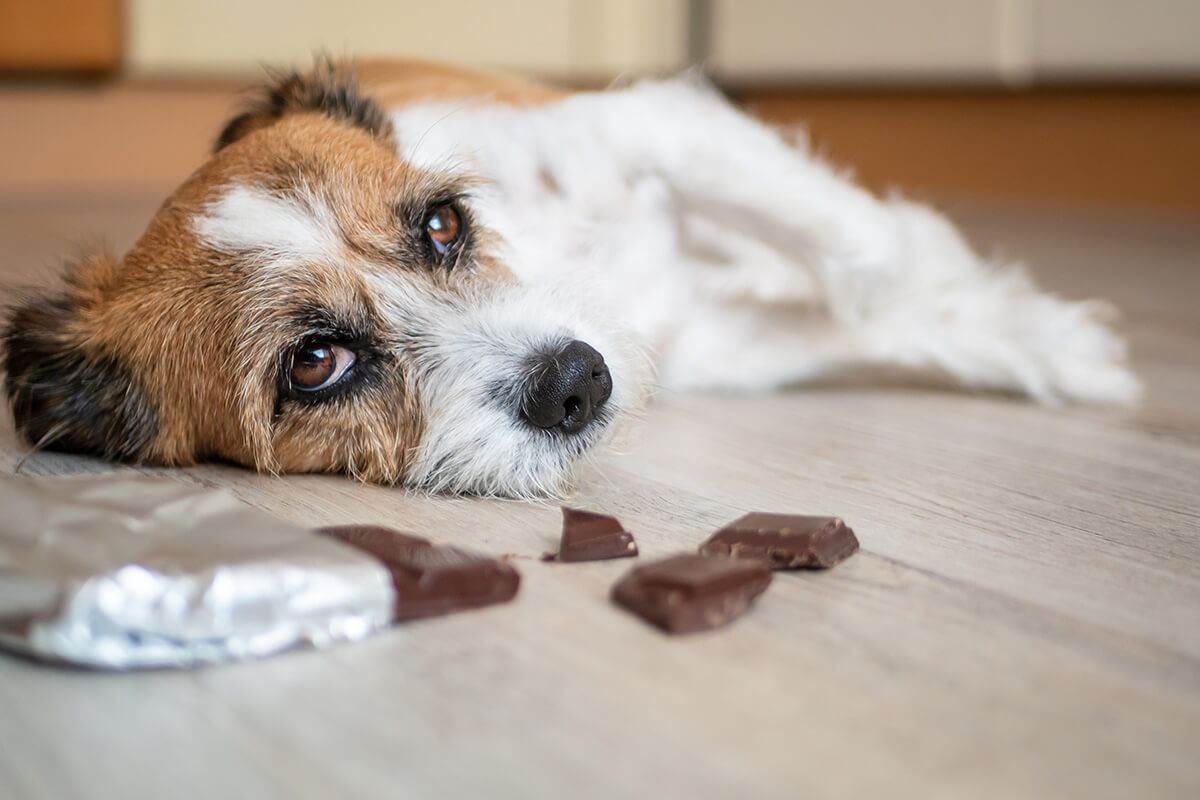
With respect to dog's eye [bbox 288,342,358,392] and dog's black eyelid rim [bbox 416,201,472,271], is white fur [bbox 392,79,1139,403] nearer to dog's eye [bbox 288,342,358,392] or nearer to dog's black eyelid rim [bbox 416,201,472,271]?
dog's black eyelid rim [bbox 416,201,472,271]

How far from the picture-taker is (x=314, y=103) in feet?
5.99

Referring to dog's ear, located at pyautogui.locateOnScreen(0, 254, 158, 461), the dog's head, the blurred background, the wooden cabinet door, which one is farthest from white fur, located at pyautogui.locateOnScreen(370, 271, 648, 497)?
the wooden cabinet door

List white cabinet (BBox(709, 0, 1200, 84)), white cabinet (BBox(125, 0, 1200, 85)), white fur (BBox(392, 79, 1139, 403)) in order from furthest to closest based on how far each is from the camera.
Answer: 1. white cabinet (BBox(125, 0, 1200, 85))
2. white cabinet (BBox(709, 0, 1200, 84))
3. white fur (BBox(392, 79, 1139, 403))

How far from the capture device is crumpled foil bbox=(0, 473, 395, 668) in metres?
0.93

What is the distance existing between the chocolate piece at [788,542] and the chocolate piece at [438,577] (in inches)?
9.0

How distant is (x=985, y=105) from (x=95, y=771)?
494cm

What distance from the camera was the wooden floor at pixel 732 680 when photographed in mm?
797

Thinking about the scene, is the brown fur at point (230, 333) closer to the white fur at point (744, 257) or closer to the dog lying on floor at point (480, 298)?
the dog lying on floor at point (480, 298)

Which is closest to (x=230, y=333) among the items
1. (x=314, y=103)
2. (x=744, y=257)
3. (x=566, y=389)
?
(x=566, y=389)

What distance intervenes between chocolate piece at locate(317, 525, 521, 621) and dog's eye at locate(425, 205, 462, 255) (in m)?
0.60

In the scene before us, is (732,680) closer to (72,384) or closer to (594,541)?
(594,541)

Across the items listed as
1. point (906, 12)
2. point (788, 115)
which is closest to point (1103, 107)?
point (906, 12)

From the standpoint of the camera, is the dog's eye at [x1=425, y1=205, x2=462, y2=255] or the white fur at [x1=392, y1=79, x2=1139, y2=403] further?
the white fur at [x1=392, y1=79, x2=1139, y2=403]

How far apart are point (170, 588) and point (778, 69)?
16.8 feet
